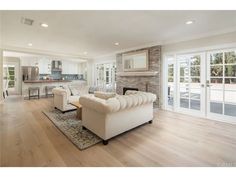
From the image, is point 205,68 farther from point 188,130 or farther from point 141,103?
point 141,103

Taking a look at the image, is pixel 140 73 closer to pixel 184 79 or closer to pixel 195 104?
pixel 184 79

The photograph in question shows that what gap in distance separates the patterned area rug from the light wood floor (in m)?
0.10

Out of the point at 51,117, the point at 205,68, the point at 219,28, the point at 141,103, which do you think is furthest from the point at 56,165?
the point at 219,28

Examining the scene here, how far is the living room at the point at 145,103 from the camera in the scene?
2.11 metres

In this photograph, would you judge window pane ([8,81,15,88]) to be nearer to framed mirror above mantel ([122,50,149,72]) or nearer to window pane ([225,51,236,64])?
framed mirror above mantel ([122,50,149,72])

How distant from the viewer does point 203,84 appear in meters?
3.99

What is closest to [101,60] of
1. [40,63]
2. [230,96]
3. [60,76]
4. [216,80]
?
[60,76]

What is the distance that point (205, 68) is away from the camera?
3.91 meters

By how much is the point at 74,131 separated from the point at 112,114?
0.99 metres

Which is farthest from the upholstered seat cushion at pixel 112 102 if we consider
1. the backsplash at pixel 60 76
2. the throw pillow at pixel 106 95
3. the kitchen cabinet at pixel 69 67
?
the kitchen cabinet at pixel 69 67

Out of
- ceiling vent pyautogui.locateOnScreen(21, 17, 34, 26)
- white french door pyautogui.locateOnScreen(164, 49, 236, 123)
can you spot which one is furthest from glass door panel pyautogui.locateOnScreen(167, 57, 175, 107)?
ceiling vent pyautogui.locateOnScreen(21, 17, 34, 26)

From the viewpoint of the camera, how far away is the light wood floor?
6.29ft

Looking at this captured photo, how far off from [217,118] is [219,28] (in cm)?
231
